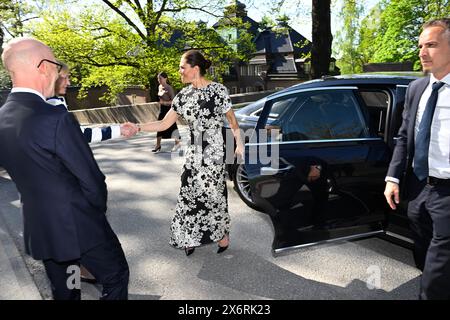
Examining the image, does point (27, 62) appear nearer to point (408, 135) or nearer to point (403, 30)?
point (408, 135)

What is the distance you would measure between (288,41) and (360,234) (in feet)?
152

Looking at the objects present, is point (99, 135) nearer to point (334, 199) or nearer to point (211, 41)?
point (334, 199)

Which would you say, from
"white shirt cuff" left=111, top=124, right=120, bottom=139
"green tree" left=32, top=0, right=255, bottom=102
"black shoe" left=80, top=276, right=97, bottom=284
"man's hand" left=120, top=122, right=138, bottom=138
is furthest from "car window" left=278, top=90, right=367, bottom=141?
"green tree" left=32, top=0, right=255, bottom=102

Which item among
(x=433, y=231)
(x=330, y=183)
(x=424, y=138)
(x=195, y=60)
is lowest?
(x=433, y=231)

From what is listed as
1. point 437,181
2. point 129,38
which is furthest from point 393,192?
point 129,38

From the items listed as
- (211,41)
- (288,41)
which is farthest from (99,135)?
Result: (288,41)

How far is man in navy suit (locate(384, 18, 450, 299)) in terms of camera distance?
2.10 metres

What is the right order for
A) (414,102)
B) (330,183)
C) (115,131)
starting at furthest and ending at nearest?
(330,183) < (115,131) < (414,102)

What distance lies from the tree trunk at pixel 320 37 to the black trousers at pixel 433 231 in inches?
316

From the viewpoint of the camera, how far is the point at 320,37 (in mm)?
9445

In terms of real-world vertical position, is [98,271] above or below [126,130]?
below

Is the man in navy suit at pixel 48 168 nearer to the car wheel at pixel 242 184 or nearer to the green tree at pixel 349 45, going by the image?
the car wheel at pixel 242 184

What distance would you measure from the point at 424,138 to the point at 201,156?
182cm

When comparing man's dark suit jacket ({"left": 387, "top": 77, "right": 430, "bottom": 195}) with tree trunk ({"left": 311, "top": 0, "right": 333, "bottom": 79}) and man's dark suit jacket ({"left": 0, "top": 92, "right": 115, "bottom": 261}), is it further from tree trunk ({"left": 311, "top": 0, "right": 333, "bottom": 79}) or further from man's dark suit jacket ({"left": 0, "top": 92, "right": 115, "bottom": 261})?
tree trunk ({"left": 311, "top": 0, "right": 333, "bottom": 79})
